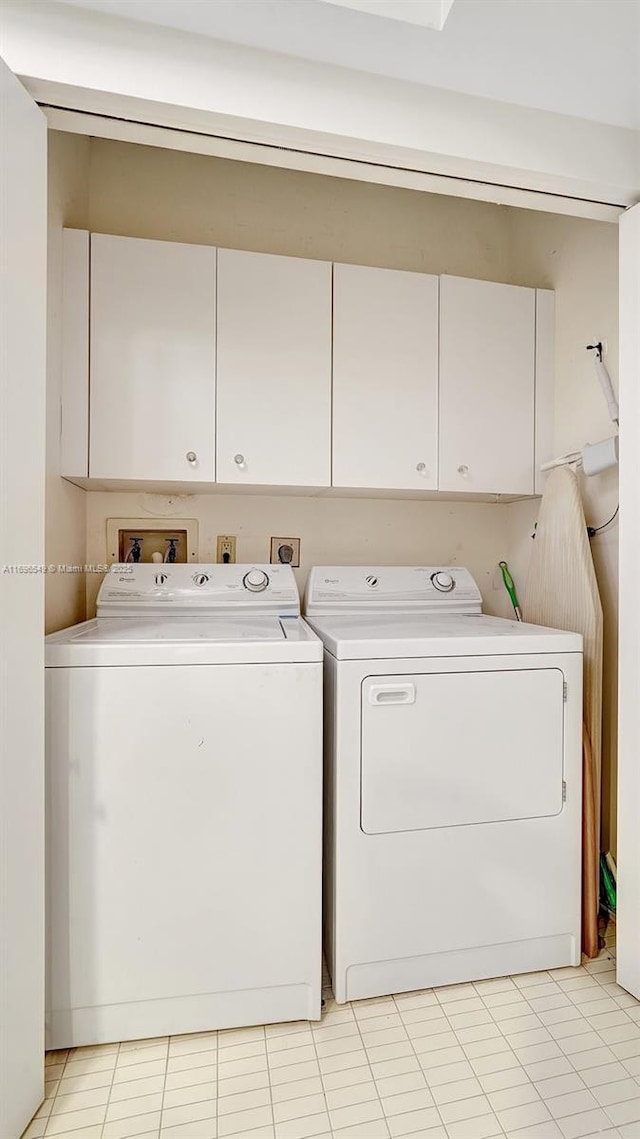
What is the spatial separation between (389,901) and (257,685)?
67cm

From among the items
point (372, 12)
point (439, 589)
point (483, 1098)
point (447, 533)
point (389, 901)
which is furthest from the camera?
point (447, 533)

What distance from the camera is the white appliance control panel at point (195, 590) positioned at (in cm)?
197

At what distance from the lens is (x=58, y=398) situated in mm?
1768

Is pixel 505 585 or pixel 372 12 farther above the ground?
pixel 372 12

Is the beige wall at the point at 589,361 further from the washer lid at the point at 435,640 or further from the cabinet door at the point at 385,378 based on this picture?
the cabinet door at the point at 385,378

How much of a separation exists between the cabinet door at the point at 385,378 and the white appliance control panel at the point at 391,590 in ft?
1.14

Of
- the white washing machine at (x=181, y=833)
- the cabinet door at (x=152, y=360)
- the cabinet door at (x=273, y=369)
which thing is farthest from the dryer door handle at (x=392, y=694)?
the cabinet door at (x=152, y=360)

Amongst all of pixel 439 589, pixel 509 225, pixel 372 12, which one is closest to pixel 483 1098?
pixel 439 589

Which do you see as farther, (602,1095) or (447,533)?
(447,533)

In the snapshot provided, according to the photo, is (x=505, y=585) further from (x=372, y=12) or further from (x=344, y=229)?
(x=372, y=12)

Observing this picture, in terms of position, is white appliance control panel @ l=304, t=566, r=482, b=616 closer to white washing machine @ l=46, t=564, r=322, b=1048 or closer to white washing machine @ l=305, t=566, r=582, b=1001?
white washing machine @ l=305, t=566, r=582, b=1001

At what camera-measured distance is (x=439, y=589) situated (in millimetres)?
2252

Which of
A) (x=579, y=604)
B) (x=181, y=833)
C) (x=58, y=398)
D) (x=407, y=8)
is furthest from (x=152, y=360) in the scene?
(x=579, y=604)

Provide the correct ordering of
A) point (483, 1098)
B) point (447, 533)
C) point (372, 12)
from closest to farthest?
point (372, 12), point (483, 1098), point (447, 533)
